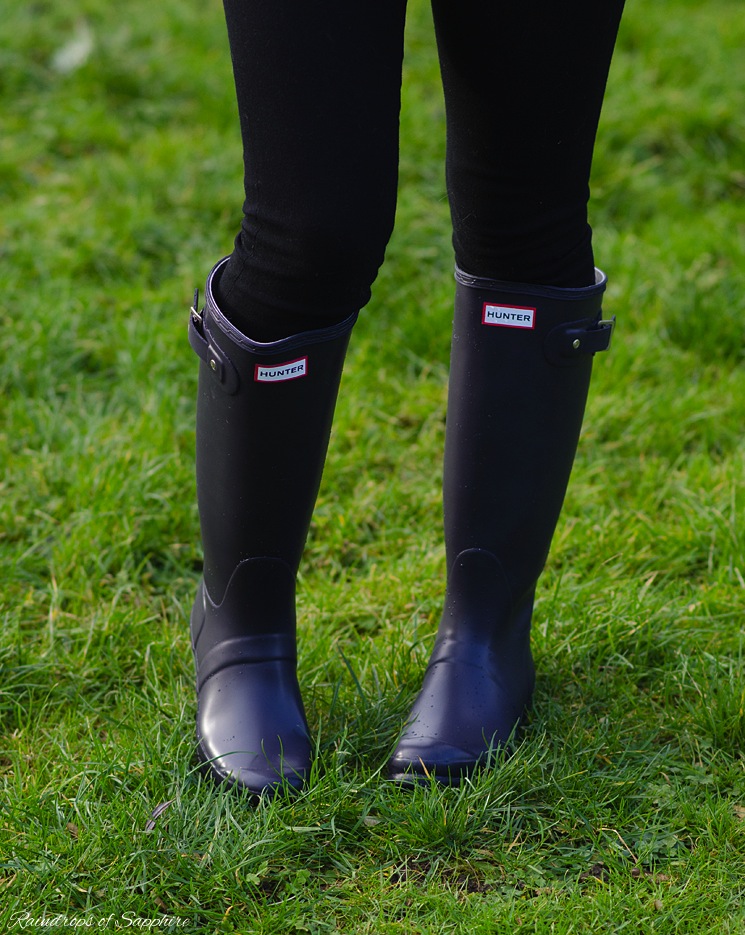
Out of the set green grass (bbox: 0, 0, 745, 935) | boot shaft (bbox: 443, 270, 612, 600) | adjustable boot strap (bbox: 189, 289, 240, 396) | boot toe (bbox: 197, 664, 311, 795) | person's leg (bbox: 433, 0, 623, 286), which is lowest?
A: green grass (bbox: 0, 0, 745, 935)

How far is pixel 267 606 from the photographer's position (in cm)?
151

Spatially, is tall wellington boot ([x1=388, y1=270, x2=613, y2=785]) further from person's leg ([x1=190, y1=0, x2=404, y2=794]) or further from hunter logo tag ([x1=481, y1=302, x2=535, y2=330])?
person's leg ([x1=190, y1=0, x2=404, y2=794])

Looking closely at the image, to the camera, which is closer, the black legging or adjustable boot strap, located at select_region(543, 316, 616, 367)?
the black legging

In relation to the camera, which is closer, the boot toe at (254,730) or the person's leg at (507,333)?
the person's leg at (507,333)

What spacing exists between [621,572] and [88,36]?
2.88 meters

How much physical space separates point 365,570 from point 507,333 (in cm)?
70

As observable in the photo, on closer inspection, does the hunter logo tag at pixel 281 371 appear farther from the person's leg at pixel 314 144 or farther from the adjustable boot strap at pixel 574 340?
the adjustable boot strap at pixel 574 340

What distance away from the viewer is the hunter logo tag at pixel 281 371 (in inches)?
53.4

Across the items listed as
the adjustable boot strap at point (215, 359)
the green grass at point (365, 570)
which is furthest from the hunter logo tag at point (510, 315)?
the green grass at point (365, 570)

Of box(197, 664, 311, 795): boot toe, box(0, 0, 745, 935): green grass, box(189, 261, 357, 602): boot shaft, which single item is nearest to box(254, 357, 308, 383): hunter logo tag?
box(189, 261, 357, 602): boot shaft

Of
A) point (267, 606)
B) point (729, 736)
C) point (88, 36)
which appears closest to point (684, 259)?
point (729, 736)

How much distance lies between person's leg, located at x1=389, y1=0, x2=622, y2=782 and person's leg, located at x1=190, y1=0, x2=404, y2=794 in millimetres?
127

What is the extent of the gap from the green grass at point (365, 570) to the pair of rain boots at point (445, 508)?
0.07 meters

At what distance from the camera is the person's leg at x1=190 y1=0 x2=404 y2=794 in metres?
1.19
